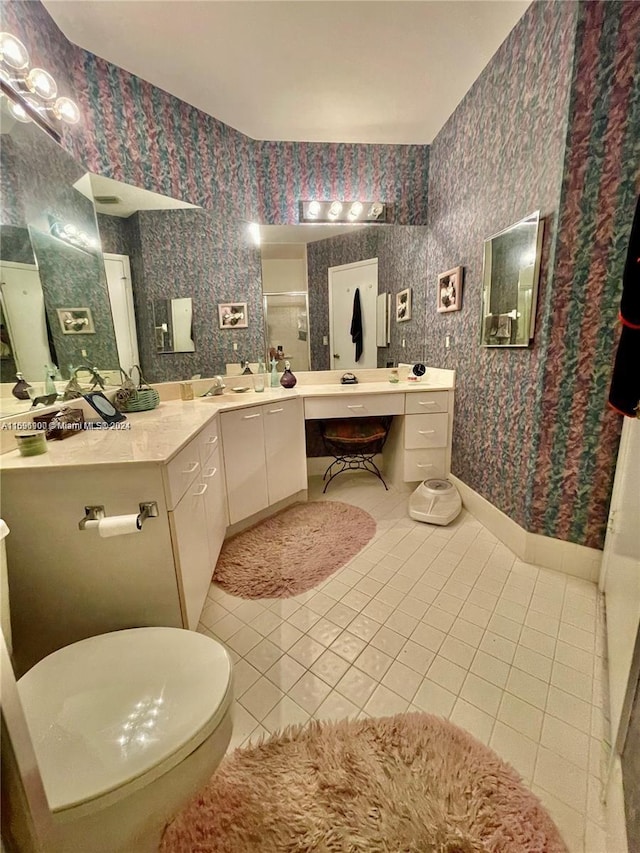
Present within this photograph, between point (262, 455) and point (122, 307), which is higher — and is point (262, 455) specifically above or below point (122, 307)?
below

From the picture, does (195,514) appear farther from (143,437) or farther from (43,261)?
(43,261)

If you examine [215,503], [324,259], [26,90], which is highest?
[26,90]

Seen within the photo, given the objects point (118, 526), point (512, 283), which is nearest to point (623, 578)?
point (512, 283)

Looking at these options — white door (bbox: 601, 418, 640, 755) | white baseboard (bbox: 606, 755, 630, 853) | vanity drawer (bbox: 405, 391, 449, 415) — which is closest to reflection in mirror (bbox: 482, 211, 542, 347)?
vanity drawer (bbox: 405, 391, 449, 415)

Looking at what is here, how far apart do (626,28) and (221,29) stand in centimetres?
169

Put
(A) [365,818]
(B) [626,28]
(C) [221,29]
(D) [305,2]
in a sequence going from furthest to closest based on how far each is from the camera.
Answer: (C) [221,29]
(D) [305,2]
(B) [626,28]
(A) [365,818]

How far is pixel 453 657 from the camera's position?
133 cm

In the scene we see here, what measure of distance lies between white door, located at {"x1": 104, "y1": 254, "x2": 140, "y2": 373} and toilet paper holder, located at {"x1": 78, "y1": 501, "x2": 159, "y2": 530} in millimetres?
1223

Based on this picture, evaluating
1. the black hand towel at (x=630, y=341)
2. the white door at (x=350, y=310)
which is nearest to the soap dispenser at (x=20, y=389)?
the black hand towel at (x=630, y=341)

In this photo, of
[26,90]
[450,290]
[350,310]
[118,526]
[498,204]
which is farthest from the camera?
[350,310]

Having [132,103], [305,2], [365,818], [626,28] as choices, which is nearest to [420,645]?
[365,818]

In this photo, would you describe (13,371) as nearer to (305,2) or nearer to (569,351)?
(305,2)

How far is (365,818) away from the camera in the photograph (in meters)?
0.87

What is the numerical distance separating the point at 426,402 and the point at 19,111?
2.44 metres
